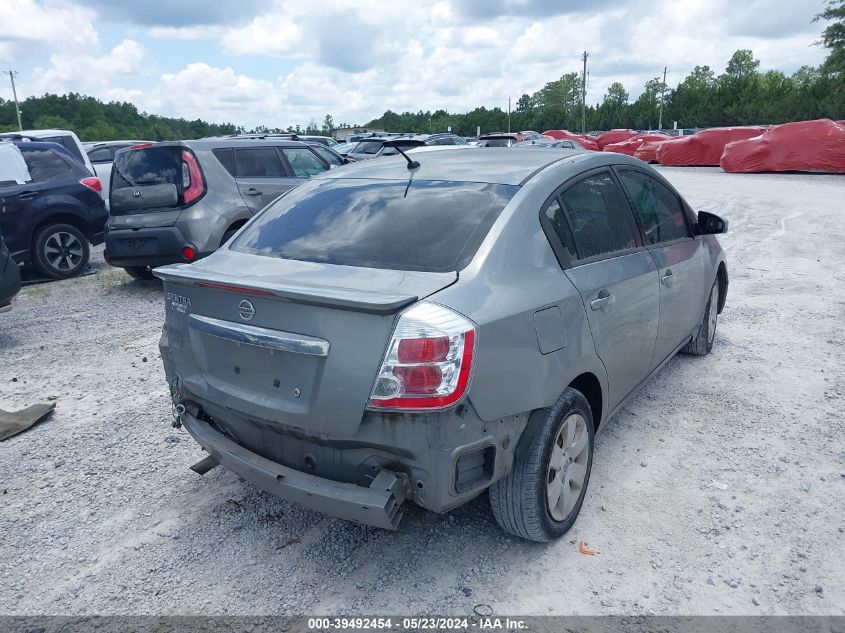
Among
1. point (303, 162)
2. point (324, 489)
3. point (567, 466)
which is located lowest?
point (567, 466)

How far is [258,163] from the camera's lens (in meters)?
8.28

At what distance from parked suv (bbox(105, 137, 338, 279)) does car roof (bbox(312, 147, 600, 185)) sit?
13.3ft

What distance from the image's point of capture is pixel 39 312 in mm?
7566

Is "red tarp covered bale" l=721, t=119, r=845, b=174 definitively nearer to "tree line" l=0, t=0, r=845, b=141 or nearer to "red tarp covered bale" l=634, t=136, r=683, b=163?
"red tarp covered bale" l=634, t=136, r=683, b=163

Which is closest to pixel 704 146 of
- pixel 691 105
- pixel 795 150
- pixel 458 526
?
pixel 795 150

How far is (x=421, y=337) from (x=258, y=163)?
653cm

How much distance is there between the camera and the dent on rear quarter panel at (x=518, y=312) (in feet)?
8.34

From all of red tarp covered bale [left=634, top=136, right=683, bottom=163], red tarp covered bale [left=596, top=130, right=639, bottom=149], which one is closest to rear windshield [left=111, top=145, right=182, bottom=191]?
red tarp covered bale [left=634, top=136, right=683, bottom=163]

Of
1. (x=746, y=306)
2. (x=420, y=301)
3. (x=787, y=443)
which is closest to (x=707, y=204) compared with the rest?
(x=746, y=306)

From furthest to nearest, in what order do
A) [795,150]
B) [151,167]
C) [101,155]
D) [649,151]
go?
[649,151] → [795,150] → [101,155] → [151,167]

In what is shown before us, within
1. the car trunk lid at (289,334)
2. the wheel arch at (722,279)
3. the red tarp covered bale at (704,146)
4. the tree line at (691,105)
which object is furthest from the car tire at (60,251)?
the tree line at (691,105)

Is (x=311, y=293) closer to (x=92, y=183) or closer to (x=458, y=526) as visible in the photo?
(x=458, y=526)

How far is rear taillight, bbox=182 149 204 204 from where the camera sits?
7.54 m

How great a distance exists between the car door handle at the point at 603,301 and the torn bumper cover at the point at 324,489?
52.0 inches
